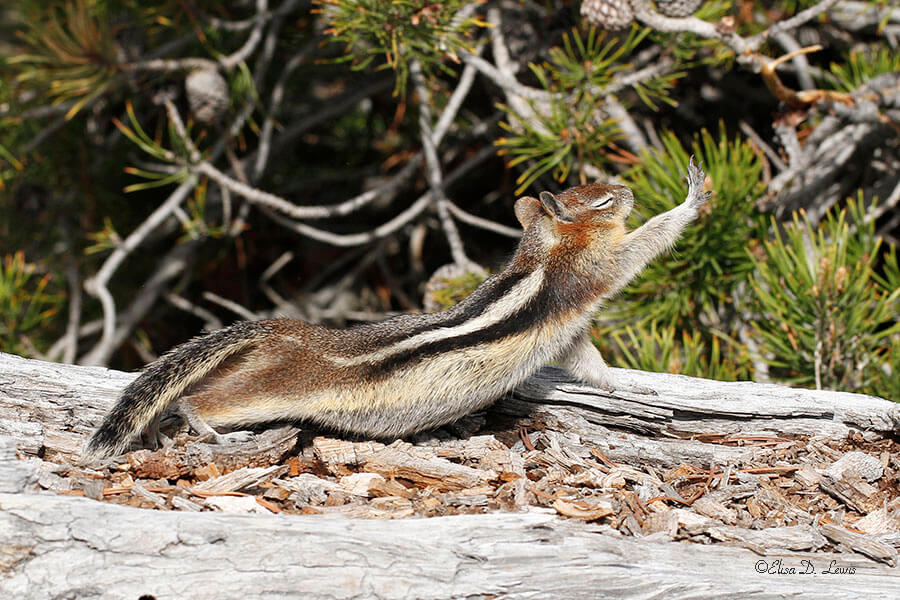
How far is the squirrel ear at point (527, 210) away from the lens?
116 inches

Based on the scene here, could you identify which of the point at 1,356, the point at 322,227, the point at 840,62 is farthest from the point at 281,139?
the point at 840,62

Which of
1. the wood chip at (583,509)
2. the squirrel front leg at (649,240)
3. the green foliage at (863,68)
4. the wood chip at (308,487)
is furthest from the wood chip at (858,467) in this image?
the green foliage at (863,68)

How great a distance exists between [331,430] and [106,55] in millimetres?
2277

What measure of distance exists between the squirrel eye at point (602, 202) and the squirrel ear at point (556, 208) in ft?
0.30

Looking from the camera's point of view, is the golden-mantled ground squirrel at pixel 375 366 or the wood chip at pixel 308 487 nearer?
the wood chip at pixel 308 487

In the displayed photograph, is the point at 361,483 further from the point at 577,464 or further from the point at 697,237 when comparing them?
the point at 697,237

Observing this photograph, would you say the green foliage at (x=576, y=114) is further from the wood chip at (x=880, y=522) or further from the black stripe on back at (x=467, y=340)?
the wood chip at (x=880, y=522)

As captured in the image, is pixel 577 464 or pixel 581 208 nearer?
pixel 577 464

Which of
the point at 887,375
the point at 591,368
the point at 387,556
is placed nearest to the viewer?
the point at 387,556

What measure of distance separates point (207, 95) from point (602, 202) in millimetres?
1869

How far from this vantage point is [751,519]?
2.18 meters

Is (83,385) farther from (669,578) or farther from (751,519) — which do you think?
(751,519)

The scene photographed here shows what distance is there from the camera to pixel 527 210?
2.98 meters

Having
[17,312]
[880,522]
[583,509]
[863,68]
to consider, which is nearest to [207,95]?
[17,312]
